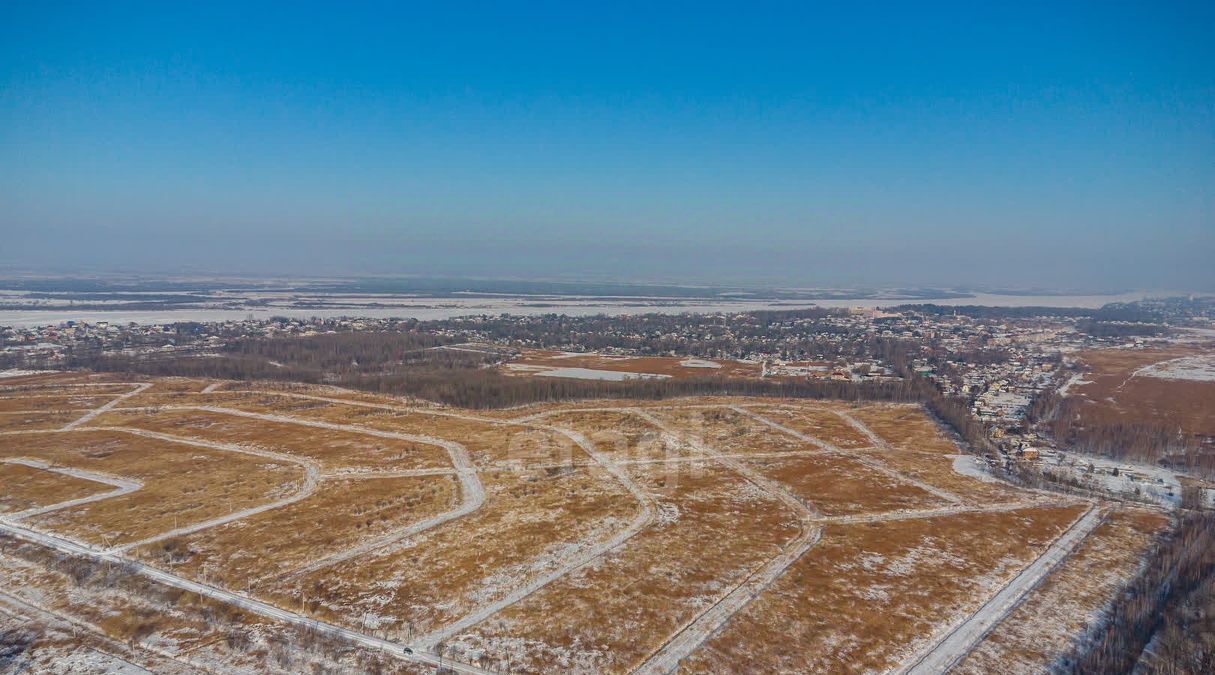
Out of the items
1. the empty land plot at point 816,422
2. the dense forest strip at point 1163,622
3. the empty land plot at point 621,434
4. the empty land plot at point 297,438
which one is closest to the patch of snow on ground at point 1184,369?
the empty land plot at point 816,422

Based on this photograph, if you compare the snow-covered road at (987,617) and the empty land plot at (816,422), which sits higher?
the empty land plot at (816,422)

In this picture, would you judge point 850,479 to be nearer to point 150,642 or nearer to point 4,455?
point 150,642

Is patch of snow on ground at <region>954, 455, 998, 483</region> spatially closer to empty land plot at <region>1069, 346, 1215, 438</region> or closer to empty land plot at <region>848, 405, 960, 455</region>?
empty land plot at <region>848, 405, 960, 455</region>

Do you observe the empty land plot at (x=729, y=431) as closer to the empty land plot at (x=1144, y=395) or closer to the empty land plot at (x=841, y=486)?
the empty land plot at (x=841, y=486)

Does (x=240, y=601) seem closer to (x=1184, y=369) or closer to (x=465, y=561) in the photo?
(x=465, y=561)

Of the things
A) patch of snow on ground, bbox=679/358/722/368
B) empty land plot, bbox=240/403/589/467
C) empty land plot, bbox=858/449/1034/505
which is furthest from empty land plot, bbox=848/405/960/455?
patch of snow on ground, bbox=679/358/722/368

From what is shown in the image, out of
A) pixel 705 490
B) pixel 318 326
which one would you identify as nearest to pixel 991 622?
pixel 705 490
